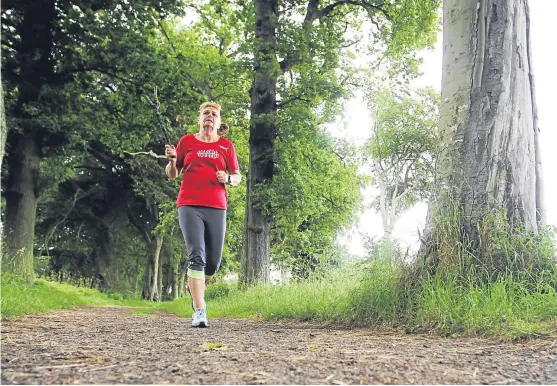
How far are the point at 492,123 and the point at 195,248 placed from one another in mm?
3229

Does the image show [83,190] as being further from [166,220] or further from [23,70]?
[23,70]

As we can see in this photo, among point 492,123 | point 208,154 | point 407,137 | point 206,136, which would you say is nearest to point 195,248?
point 208,154

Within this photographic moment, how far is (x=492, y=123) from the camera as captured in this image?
16.7 feet

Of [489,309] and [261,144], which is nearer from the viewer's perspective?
[489,309]

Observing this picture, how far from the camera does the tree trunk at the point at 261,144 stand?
12.3 metres

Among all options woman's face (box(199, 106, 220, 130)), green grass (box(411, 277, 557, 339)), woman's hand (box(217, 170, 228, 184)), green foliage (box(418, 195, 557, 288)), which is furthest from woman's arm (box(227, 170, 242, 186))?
green grass (box(411, 277, 557, 339))

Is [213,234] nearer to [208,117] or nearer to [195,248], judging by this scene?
[195,248]

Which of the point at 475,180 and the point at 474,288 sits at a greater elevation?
the point at 475,180

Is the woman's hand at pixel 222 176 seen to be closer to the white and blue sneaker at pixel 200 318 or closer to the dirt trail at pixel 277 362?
the white and blue sneaker at pixel 200 318

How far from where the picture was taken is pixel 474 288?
4.48 m

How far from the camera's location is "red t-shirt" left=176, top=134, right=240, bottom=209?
5.38m

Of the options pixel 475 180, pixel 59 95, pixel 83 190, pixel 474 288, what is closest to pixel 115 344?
pixel 474 288

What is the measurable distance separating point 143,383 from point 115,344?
168 centimetres

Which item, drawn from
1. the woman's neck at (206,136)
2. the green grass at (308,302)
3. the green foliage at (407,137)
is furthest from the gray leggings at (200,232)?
the green foliage at (407,137)
